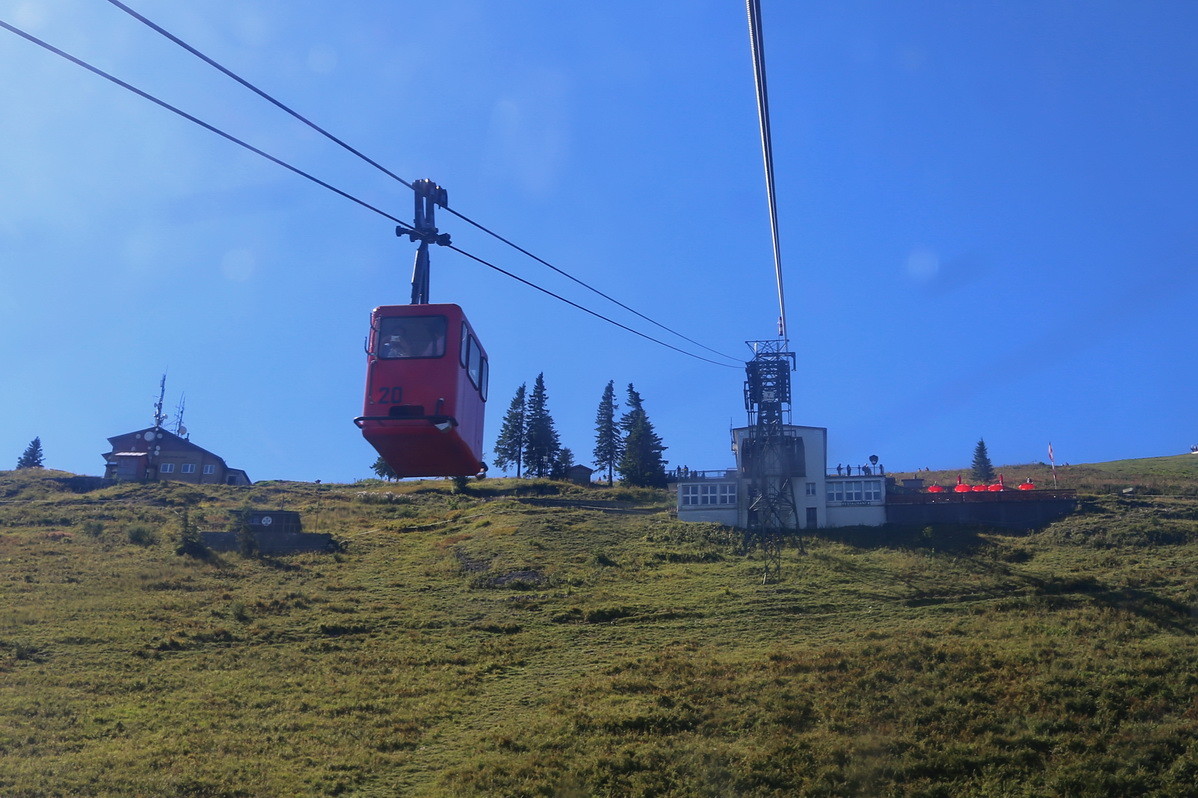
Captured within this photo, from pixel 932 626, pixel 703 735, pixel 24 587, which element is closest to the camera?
pixel 703 735

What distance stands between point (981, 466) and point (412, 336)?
106 meters

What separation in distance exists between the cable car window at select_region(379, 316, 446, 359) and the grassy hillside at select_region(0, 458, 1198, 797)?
638 inches

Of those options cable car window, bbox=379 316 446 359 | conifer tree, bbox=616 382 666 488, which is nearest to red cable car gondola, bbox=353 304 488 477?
cable car window, bbox=379 316 446 359

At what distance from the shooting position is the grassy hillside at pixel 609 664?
94.8ft

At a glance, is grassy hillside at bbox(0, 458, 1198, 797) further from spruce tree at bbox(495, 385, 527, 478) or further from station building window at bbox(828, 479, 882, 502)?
spruce tree at bbox(495, 385, 527, 478)

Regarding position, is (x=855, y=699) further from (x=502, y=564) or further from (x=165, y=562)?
(x=165, y=562)

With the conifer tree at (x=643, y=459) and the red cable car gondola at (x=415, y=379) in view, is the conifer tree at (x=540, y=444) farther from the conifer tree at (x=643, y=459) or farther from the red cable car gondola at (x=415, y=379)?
→ the red cable car gondola at (x=415, y=379)

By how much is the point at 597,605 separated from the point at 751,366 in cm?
2510

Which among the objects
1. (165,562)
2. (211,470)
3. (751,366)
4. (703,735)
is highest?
(751,366)

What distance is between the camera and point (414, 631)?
152ft

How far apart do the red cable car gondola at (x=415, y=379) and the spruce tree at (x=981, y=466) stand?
324ft

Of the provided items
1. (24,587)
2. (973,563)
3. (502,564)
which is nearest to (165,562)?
(24,587)

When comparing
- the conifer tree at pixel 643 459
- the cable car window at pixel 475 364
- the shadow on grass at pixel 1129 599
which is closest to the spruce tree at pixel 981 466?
the conifer tree at pixel 643 459

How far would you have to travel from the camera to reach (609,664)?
39.3m
